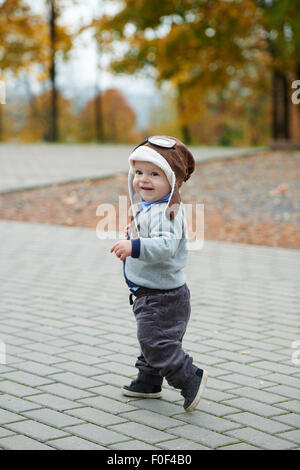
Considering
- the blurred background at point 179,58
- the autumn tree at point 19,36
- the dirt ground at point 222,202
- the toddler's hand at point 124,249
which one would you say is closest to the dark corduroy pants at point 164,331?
the toddler's hand at point 124,249

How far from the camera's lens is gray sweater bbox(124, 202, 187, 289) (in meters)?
3.33

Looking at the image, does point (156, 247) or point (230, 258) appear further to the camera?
point (230, 258)

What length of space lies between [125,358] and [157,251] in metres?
1.29

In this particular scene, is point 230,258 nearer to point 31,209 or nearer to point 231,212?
point 231,212

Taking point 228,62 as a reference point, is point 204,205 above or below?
below

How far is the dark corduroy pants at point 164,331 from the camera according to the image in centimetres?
350

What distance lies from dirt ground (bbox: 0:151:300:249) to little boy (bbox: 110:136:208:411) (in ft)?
19.3

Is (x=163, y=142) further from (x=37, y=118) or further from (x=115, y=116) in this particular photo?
(x=115, y=116)

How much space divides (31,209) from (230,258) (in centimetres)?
443

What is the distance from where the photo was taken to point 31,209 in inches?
452

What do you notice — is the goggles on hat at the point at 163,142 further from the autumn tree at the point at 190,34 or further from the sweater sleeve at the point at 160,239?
the autumn tree at the point at 190,34

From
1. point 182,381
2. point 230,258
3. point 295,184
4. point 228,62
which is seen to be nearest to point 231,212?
point 295,184

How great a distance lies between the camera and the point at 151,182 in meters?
3.48

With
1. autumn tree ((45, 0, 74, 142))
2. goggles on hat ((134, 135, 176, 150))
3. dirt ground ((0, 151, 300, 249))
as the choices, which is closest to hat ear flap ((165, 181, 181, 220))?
goggles on hat ((134, 135, 176, 150))
